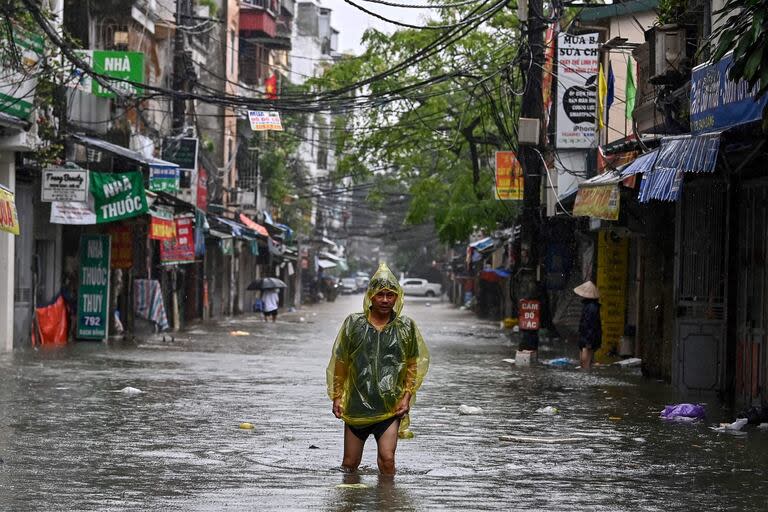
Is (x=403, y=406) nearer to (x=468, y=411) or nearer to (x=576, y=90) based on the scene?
(x=468, y=411)

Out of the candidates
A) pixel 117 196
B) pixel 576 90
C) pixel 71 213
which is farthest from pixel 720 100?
pixel 117 196

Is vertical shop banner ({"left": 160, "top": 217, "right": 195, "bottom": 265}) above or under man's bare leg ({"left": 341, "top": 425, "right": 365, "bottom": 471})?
above

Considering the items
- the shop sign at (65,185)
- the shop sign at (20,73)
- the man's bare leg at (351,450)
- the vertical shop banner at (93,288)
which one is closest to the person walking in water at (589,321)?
the shop sign at (65,185)

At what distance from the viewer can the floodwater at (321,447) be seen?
9594mm

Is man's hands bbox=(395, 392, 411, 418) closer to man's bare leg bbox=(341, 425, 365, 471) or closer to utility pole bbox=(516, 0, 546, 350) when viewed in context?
man's bare leg bbox=(341, 425, 365, 471)

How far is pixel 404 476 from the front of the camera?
1070 cm

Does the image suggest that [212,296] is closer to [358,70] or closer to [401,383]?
[358,70]

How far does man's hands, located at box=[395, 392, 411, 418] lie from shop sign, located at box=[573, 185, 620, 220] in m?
9.30

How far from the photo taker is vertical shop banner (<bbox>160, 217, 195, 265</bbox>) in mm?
36844

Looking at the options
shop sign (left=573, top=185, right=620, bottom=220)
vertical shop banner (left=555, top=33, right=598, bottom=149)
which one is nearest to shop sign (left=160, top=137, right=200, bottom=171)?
vertical shop banner (left=555, top=33, right=598, bottom=149)

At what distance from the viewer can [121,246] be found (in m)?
32.2

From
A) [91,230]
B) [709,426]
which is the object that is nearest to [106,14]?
[91,230]

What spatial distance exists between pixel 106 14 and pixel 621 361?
54.6 ft

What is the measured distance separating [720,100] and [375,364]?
5290 millimetres
